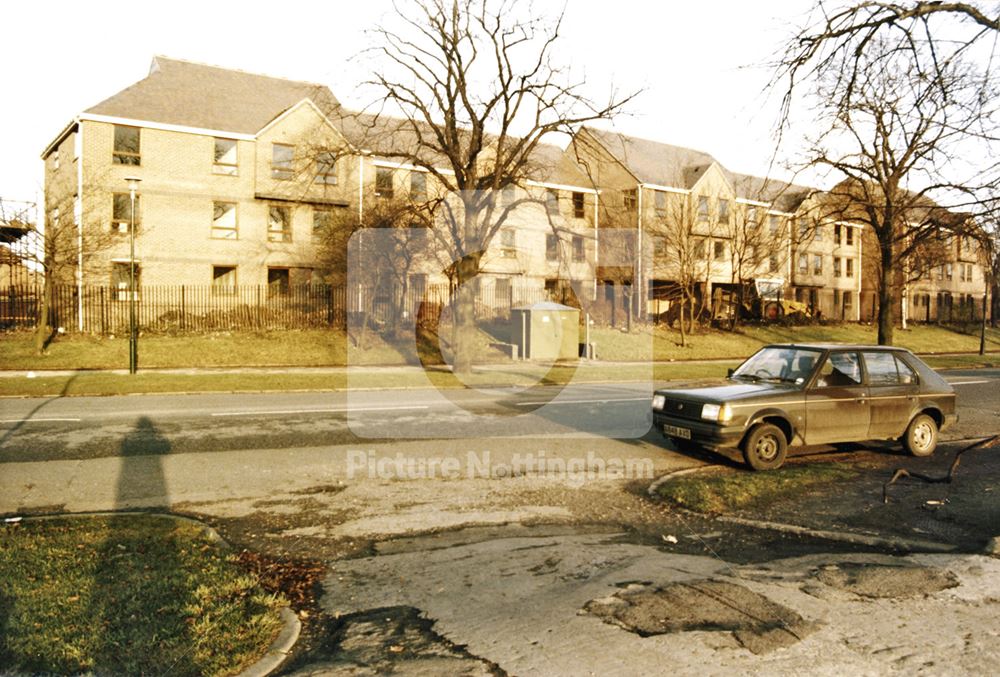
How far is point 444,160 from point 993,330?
156 feet

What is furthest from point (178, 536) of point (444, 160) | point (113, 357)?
point (444, 160)

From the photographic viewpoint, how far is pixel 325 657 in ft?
12.8

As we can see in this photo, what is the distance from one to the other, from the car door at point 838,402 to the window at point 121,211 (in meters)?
29.4

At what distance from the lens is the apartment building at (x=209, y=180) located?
29297 mm

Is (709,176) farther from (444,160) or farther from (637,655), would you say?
(637,655)

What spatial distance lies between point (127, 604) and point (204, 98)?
33.8 meters

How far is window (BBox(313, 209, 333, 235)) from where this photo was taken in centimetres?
2931

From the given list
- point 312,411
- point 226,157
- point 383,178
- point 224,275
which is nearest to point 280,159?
point 226,157

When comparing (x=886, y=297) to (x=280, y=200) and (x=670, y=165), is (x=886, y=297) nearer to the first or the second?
(x=670, y=165)

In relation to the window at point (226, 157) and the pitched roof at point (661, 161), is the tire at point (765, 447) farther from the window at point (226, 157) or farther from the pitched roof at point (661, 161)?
the pitched roof at point (661, 161)

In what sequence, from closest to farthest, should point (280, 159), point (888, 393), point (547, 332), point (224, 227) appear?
point (888, 393)
point (547, 332)
point (224, 227)
point (280, 159)

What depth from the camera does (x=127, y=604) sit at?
4.35 meters

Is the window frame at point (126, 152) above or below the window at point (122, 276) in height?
above

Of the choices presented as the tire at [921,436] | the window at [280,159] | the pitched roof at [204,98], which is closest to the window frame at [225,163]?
the pitched roof at [204,98]
